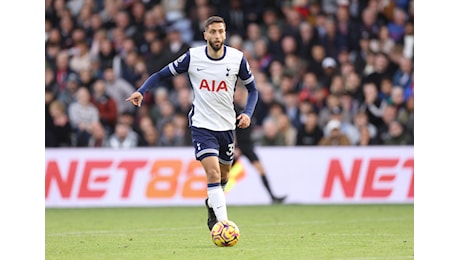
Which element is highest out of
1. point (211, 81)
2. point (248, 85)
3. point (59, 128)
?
point (211, 81)

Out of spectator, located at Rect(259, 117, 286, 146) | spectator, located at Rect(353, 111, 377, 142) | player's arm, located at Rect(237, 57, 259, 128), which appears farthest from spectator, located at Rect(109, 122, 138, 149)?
player's arm, located at Rect(237, 57, 259, 128)

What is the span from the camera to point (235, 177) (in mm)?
19125

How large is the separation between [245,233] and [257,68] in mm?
8516

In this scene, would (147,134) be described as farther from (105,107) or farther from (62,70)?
(62,70)

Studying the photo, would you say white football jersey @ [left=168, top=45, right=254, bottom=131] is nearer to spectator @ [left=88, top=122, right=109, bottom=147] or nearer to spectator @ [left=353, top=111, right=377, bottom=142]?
spectator @ [left=88, top=122, right=109, bottom=147]

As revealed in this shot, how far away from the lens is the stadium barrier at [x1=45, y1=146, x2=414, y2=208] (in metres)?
18.6

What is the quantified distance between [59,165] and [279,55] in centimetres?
529

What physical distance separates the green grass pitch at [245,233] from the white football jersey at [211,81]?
1.34 meters

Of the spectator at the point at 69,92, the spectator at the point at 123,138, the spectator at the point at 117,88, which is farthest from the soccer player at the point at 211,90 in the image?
the spectator at the point at 117,88

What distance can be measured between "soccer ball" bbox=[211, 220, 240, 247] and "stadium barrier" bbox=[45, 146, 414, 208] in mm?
7573

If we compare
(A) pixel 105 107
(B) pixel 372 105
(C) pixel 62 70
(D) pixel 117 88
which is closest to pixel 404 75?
(B) pixel 372 105

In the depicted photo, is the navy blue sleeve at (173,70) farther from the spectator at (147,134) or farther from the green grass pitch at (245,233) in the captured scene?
the spectator at (147,134)
